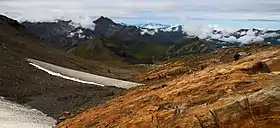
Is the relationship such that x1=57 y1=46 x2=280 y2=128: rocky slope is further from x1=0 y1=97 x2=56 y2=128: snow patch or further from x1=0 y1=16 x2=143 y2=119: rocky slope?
x1=0 y1=16 x2=143 y2=119: rocky slope

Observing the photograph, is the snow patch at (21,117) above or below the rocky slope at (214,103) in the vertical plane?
below

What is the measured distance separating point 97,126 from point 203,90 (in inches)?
363

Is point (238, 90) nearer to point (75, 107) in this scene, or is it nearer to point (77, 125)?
point (77, 125)

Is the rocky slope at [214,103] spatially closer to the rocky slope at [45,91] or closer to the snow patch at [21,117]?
the snow patch at [21,117]

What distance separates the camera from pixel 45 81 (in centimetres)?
7000

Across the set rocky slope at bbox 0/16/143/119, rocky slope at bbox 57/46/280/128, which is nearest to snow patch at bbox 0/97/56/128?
rocky slope at bbox 0/16/143/119

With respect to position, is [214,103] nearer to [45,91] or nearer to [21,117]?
[21,117]

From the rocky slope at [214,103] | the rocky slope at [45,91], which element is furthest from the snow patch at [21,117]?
→ the rocky slope at [214,103]

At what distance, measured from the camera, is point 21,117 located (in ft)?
155

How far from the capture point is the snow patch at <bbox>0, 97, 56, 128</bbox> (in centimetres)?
4328

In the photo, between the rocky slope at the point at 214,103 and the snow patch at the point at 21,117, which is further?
the snow patch at the point at 21,117

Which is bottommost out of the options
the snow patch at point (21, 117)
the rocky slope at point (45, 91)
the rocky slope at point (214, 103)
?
the rocky slope at point (45, 91)

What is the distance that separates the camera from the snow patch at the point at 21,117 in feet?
142

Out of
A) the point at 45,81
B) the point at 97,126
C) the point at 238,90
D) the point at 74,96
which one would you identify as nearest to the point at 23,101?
the point at 74,96
